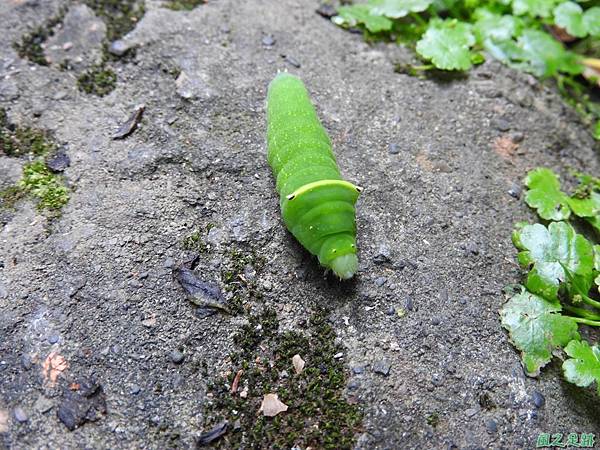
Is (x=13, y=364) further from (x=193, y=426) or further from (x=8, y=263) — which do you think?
(x=193, y=426)

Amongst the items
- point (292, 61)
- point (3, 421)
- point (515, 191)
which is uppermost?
point (292, 61)

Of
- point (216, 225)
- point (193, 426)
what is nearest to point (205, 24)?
point (216, 225)

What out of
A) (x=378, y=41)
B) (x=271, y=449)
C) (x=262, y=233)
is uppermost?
(x=378, y=41)

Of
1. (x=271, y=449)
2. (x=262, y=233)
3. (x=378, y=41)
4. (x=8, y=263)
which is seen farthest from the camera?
(x=378, y=41)

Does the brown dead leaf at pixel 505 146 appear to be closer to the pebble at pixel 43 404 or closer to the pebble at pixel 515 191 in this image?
the pebble at pixel 515 191

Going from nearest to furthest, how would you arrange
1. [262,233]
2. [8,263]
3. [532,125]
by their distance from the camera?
[8,263]
[262,233]
[532,125]

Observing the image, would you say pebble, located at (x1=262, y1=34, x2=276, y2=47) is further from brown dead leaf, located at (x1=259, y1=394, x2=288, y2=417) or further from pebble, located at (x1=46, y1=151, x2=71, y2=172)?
brown dead leaf, located at (x1=259, y1=394, x2=288, y2=417)

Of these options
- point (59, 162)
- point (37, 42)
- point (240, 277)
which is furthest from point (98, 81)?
point (240, 277)

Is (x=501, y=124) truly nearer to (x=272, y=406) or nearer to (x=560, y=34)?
(x=560, y=34)
